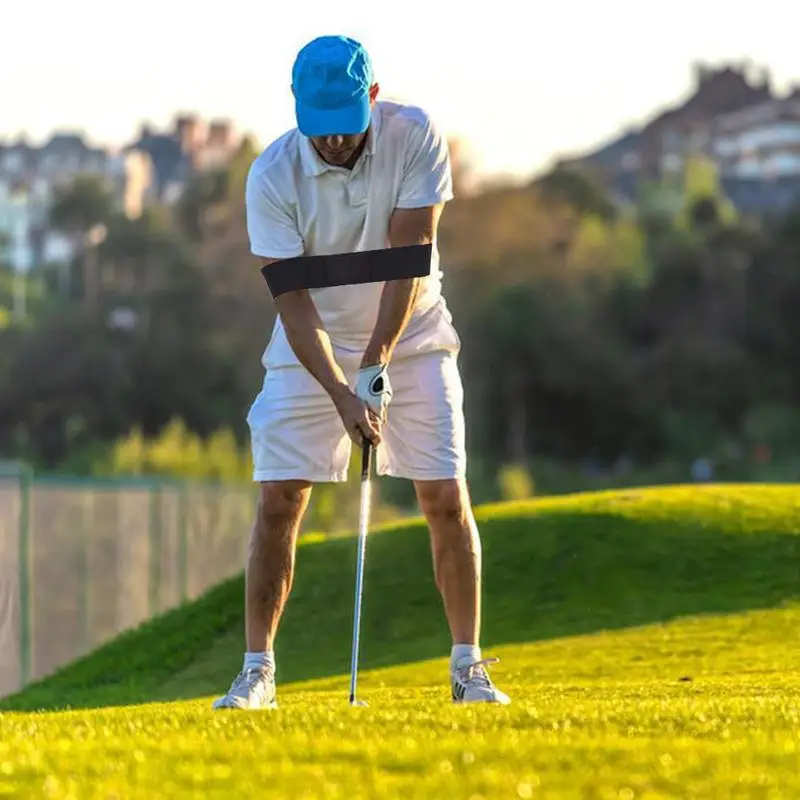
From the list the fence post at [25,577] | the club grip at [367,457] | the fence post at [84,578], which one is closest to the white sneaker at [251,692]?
the club grip at [367,457]

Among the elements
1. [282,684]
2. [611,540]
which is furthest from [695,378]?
[282,684]

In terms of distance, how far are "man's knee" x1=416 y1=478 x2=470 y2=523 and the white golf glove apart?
387 mm

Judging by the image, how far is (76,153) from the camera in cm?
18338

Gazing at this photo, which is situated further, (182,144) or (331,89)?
(182,144)

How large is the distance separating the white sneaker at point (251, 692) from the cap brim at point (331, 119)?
75.4 inches

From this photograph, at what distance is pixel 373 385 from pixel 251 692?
1.15 metres

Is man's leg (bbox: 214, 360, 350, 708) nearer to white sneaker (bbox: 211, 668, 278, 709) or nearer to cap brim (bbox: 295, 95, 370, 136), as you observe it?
white sneaker (bbox: 211, 668, 278, 709)

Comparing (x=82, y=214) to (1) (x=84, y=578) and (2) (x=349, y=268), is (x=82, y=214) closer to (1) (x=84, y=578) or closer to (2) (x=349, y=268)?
(1) (x=84, y=578)

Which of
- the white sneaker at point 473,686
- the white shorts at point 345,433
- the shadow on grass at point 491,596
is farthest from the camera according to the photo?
the shadow on grass at point 491,596

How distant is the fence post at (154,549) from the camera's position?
72.1ft

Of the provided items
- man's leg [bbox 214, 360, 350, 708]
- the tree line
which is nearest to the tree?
the tree line

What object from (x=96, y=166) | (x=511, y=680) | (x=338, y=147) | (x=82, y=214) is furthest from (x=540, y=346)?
(x=96, y=166)

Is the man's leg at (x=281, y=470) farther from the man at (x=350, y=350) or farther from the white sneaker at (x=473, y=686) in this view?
the white sneaker at (x=473, y=686)

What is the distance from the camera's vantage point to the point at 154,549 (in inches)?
878
